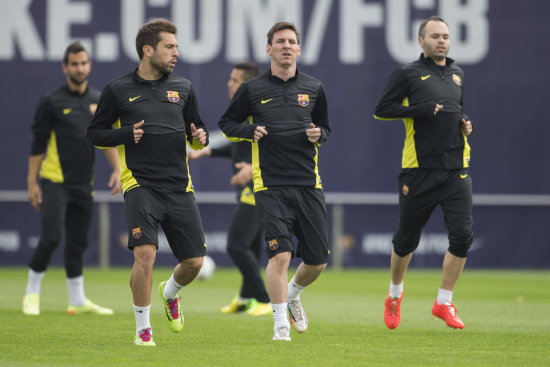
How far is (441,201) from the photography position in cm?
877

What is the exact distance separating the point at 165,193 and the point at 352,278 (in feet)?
30.9

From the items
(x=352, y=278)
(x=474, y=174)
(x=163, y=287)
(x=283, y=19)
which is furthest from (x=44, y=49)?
(x=163, y=287)

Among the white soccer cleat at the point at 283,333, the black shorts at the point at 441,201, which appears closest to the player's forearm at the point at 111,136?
the white soccer cleat at the point at 283,333

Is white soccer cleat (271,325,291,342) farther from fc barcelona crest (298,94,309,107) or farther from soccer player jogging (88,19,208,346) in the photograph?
fc barcelona crest (298,94,309,107)

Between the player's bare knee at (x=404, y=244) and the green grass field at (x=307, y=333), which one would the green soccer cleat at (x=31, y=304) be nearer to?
the green grass field at (x=307, y=333)

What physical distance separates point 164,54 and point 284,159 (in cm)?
117

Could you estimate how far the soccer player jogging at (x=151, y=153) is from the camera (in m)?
7.34

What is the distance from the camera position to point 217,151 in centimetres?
1148

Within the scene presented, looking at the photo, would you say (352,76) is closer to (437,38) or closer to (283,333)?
(437,38)

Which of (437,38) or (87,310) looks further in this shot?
(87,310)

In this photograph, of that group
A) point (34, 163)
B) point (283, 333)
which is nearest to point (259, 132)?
point (283, 333)

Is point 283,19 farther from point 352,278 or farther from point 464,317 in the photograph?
point 464,317

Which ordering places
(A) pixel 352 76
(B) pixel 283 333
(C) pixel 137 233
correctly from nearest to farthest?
1. (C) pixel 137 233
2. (B) pixel 283 333
3. (A) pixel 352 76

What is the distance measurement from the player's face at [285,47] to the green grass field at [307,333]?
2.07 meters
